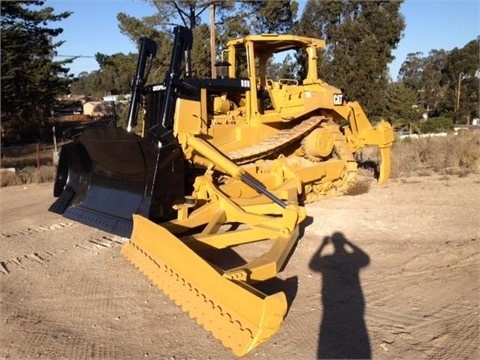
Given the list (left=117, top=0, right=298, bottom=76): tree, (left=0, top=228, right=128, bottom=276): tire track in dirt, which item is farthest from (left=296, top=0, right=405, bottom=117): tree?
(left=0, top=228, right=128, bottom=276): tire track in dirt

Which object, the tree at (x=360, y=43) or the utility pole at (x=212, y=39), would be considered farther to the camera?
the tree at (x=360, y=43)

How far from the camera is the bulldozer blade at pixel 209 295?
325cm

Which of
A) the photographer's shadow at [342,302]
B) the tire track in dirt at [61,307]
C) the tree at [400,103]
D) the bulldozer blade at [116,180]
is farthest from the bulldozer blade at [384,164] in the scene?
the tree at [400,103]

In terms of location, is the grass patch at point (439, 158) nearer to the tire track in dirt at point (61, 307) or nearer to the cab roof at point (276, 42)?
the cab roof at point (276, 42)

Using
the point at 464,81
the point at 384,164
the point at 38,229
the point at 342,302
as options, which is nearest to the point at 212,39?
the point at 384,164

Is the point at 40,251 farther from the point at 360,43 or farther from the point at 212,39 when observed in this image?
the point at 360,43

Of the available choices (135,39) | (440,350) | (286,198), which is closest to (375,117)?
(135,39)

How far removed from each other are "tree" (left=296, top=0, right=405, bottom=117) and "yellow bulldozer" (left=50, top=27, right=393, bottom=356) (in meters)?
19.8

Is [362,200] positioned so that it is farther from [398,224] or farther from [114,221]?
[114,221]

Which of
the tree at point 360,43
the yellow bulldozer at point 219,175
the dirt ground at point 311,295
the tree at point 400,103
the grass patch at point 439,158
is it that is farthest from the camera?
the tree at point 400,103

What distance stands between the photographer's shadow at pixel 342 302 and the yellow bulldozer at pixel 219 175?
0.43 metres

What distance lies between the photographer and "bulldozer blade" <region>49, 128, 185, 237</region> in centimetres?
518

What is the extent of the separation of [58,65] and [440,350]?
87.1 feet

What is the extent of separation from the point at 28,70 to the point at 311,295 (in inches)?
765
